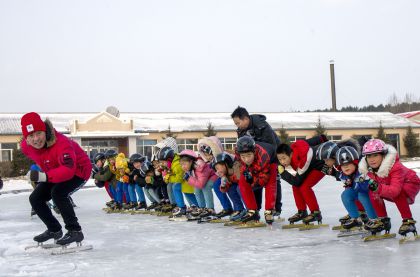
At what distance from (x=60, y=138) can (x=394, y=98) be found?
105 meters

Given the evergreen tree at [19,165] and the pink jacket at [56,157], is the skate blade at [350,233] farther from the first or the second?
the evergreen tree at [19,165]

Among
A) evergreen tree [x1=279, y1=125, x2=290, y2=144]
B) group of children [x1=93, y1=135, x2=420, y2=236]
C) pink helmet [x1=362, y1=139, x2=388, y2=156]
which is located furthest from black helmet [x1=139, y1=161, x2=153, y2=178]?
evergreen tree [x1=279, y1=125, x2=290, y2=144]

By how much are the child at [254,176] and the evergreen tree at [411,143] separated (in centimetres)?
4164

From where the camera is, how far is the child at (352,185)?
537cm

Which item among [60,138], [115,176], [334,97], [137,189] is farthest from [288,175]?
[334,97]

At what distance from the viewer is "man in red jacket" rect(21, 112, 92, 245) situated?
5238 mm

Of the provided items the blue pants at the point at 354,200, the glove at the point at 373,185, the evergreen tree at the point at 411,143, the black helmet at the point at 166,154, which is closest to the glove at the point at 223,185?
the black helmet at the point at 166,154

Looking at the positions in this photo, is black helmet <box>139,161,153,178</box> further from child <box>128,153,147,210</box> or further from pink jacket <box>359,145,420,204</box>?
pink jacket <box>359,145,420,204</box>

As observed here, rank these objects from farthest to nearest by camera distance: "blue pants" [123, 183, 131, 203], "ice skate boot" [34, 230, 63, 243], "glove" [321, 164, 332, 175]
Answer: "blue pants" [123, 183, 131, 203], "glove" [321, 164, 332, 175], "ice skate boot" [34, 230, 63, 243]

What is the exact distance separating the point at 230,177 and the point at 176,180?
1339mm

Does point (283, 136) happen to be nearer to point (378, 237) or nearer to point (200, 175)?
point (200, 175)

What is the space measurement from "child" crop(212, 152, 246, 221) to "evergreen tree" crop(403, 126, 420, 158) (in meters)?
41.1

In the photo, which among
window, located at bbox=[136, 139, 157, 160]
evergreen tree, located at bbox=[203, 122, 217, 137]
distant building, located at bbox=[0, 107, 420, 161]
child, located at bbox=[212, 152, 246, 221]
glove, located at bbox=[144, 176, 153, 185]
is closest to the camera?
child, located at bbox=[212, 152, 246, 221]

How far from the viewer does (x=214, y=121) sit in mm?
44969
